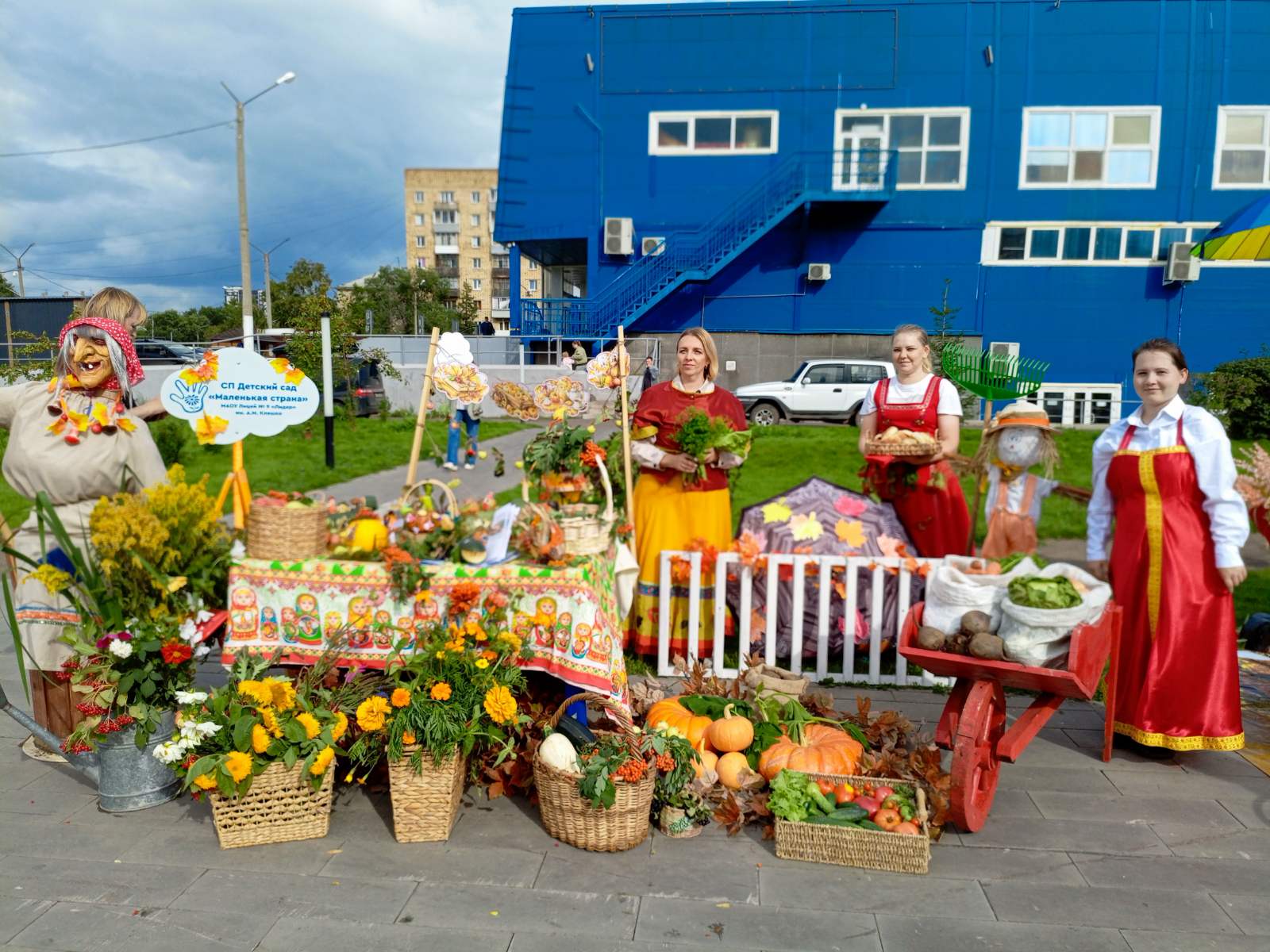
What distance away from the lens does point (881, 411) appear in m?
5.23

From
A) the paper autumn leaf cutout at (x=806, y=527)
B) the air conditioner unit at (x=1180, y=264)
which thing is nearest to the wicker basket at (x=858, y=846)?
the paper autumn leaf cutout at (x=806, y=527)

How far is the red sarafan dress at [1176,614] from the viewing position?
4047mm

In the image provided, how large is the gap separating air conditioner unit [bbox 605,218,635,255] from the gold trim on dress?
17.7m

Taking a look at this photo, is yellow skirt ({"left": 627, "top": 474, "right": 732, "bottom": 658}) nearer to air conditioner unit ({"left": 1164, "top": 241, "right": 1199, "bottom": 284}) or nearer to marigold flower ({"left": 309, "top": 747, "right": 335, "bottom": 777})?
marigold flower ({"left": 309, "top": 747, "right": 335, "bottom": 777})

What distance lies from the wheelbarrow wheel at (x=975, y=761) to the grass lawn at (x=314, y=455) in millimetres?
7678

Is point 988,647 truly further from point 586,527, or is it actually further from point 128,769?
point 128,769

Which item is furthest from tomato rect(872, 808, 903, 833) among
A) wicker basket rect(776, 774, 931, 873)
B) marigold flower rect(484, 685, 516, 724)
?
marigold flower rect(484, 685, 516, 724)

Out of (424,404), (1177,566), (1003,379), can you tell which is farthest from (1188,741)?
(424,404)

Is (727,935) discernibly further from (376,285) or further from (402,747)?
(376,285)

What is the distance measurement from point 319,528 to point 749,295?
18116mm

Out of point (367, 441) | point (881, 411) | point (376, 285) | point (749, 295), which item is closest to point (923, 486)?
point (881, 411)

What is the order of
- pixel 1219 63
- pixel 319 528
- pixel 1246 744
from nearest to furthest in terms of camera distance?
pixel 319 528 < pixel 1246 744 < pixel 1219 63

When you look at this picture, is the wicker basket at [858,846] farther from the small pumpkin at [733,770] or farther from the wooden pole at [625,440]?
the wooden pole at [625,440]

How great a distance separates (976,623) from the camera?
3404 mm
